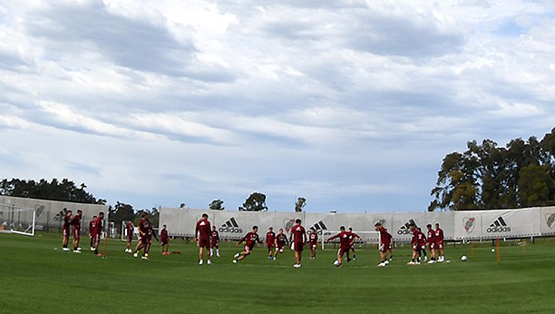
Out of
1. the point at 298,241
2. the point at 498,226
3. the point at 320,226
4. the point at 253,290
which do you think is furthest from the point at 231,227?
the point at 253,290

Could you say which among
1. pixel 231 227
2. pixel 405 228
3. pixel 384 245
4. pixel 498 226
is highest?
pixel 498 226

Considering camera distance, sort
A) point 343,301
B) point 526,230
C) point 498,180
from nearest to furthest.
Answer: point 343,301
point 526,230
point 498,180

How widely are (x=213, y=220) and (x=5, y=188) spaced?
77.3 m

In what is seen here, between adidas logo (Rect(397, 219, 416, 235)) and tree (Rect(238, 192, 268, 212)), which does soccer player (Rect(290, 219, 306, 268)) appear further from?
tree (Rect(238, 192, 268, 212))

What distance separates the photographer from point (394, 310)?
45.6ft

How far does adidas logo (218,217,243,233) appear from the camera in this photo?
82000 mm

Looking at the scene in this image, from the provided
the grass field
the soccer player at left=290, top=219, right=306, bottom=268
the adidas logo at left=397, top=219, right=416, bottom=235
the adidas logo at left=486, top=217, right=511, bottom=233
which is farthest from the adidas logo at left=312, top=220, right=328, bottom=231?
the grass field

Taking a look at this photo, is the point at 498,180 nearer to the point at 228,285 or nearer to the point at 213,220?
the point at 213,220

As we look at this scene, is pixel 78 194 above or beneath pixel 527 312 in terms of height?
above

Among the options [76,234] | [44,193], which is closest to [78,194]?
[44,193]

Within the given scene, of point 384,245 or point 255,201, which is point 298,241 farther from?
point 255,201

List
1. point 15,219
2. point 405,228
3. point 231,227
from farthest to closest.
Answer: point 231,227
point 405,228
point 15,219

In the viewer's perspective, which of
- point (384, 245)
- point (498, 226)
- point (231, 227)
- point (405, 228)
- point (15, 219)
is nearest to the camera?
point (384, 245)

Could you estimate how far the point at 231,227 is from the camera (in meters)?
82.2
